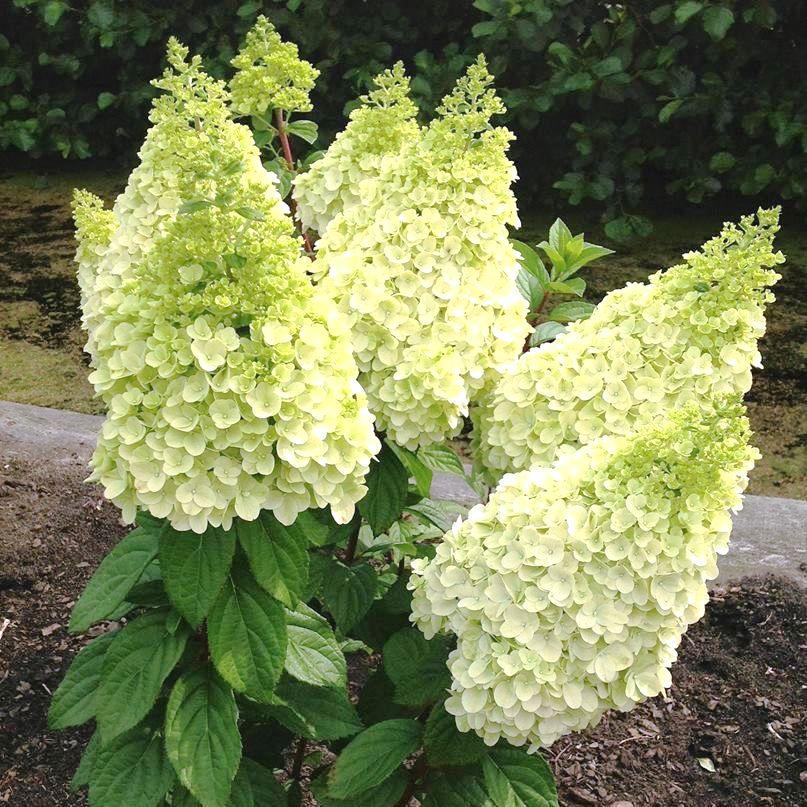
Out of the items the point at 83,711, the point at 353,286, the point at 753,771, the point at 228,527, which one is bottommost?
the point at 753,771

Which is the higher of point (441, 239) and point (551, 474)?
point (441, 239)

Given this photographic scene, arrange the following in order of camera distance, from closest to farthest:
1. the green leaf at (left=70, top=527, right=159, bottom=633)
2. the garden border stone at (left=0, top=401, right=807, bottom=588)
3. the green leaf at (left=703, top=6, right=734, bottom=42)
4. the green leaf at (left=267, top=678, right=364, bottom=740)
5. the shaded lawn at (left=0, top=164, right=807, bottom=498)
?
the green leaf at (left=70, top=527, right=159, bottom=633) < the green leaf at (left=267, top=678, right=364, bottom=740) < the garden border stone at (left=0, top=401, right=807, bottom=588) < the shaded lawn at (left=0, top=164, right=807, bottom=498) < the green leaf at (left=703, top=6, right=734, bottom=42)

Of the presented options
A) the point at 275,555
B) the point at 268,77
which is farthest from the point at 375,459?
the point at 268,77

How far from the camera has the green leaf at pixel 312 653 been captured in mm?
1447

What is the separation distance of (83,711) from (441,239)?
86cm

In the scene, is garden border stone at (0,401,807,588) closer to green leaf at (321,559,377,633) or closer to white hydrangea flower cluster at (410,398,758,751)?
green leaf at (321,559,377,633)

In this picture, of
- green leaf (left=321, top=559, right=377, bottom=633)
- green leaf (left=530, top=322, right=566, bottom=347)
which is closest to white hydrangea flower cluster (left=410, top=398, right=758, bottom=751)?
green leaf (left=321, top=559, right=377, bottom=633)

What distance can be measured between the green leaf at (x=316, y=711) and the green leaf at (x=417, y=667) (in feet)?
0.31

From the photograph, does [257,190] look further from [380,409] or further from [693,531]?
[693,531]

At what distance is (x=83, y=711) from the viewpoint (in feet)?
4.97

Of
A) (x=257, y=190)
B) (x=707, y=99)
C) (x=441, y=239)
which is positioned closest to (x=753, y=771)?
(x=441, y=239)

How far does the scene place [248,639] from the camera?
1.29 metres

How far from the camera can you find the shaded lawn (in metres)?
3.79

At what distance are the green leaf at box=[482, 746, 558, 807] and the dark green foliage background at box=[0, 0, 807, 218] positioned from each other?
3848mm
